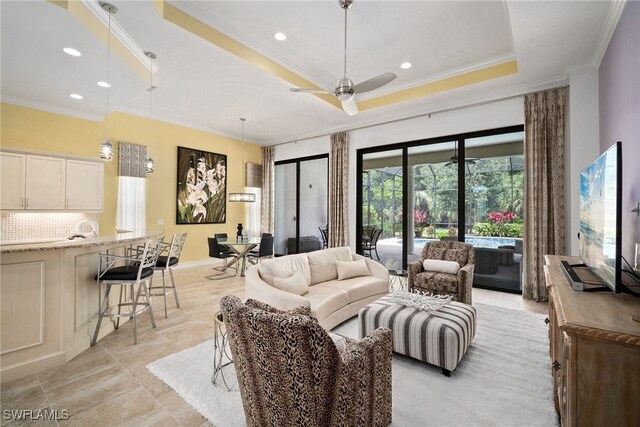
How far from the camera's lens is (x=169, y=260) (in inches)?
155

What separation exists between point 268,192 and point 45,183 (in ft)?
15.2

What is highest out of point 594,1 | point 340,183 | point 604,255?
point 594,1

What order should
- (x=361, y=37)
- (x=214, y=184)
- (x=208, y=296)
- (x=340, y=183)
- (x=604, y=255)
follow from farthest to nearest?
(x=214, y=184), (x=340, y=183), (x=208, y=296), (x=361, y=37), (x=604, y=255)

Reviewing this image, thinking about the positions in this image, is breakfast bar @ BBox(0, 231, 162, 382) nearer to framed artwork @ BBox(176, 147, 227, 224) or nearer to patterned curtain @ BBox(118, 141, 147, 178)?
patterned curtain @ BBox(118, 141, 147, 178)

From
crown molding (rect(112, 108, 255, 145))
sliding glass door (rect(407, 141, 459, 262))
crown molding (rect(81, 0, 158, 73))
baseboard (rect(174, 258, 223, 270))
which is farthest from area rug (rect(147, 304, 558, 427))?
crown molding (rect(112, 108, 255, 145))

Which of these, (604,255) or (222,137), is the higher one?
(222,137)

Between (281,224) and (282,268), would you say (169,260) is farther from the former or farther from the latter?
(281,224)

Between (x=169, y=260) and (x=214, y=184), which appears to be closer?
(x=169, y=260)

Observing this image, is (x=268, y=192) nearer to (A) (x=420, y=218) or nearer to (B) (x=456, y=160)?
(A) (x=420, y=218)

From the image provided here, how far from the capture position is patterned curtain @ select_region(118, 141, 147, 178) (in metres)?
5.58

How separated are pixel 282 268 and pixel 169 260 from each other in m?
1.67

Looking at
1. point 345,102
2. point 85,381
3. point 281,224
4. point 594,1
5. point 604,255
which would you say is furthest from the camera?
point 281,224

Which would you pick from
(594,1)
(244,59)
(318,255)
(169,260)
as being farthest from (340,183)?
(594,1)

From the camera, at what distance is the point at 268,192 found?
823cm
